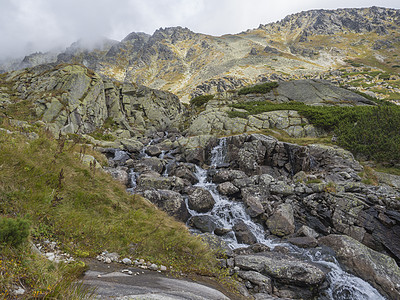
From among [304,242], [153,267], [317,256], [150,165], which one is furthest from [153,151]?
[153,267]

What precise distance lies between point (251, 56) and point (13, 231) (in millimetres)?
149411

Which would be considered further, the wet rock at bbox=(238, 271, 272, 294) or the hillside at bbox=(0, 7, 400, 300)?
the wet rock at bbox=(238, 271, 272, 294)

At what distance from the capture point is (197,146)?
30219 millimetres

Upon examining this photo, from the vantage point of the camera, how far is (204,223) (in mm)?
13961

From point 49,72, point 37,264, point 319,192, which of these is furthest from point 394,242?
point 49,72

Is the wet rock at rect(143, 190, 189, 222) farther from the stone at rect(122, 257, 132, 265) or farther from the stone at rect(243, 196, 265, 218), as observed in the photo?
the stone at rect(122, 257, 132, 265)

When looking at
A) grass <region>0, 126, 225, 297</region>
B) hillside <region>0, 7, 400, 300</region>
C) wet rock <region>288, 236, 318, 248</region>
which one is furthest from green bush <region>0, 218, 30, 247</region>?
wet rock <region>288, 236, 318, 248</region>

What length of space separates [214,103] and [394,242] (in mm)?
42684

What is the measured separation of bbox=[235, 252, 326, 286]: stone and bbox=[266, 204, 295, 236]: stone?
4.48 metres

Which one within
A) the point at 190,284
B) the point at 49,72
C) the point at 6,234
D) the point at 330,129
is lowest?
the point at 190,284

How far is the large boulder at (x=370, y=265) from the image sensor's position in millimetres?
8531

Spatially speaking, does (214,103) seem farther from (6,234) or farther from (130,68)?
(130,68)

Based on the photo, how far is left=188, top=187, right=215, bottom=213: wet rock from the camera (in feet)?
52.8

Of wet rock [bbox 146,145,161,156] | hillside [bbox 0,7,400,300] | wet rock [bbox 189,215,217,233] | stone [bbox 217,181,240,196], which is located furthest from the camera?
wet rock [bbox 146,145,161,156]
